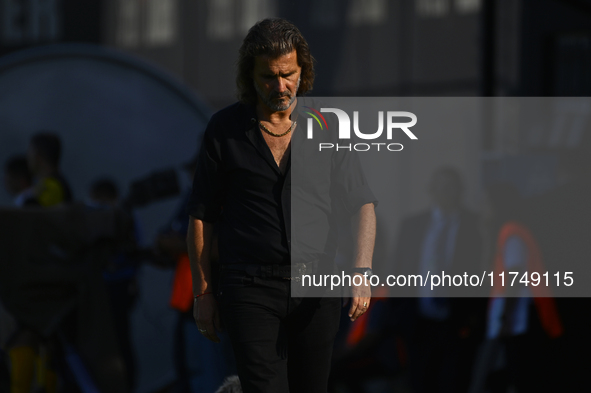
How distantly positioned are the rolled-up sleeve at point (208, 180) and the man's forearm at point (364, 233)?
43 cm

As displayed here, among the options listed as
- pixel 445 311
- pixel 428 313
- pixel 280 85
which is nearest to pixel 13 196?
pixel 428 313

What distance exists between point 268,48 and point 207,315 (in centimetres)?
80

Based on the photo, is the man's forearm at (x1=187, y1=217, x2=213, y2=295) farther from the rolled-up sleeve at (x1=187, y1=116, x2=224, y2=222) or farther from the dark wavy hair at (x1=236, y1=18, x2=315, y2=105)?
the dark wavy hair at (x1=236, y1=18, x2=315, y2=105)

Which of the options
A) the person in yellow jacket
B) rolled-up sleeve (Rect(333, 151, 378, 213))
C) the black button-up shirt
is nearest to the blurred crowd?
the person in yellow jacket

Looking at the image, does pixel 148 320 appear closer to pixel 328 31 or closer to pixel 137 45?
pixel 137 45

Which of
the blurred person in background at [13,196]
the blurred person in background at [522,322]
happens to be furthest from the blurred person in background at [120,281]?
the blurred person in background at [522,322]

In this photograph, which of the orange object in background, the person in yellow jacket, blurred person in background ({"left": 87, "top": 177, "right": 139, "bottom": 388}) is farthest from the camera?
blurred person in background ({"left": 87, "top": 177, "right": 139, "bottom": 388})

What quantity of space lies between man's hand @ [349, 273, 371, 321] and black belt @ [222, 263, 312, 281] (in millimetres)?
160

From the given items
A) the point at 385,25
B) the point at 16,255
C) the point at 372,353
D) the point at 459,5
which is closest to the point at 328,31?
the point at 385,25

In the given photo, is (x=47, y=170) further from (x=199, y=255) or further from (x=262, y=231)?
(x=262, y=231)

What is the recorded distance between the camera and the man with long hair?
1.97 m

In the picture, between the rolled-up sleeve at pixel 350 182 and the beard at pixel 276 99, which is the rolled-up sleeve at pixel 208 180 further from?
the rolled-up sleeve at pixel 350 182

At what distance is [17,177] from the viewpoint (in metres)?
5.12

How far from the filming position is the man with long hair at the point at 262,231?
77.4 inches
